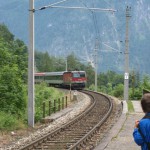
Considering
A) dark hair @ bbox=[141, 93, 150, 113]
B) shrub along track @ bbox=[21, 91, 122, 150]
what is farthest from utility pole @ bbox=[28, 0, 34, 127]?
dark hair @ bbox=[141, 93, 150, 113]

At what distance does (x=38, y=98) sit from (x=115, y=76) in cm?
11743

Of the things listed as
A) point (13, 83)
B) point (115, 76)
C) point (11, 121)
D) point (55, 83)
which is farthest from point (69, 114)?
point (115, 76)

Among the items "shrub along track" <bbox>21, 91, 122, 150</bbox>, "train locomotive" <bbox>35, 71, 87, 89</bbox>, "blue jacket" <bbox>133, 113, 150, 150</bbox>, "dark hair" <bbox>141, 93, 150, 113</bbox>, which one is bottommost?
"train locomotive" <bbox>35, 71, 87, 89</bbox>

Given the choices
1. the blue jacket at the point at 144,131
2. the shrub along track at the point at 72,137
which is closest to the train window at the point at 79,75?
the shrub along track at the point at 72,137

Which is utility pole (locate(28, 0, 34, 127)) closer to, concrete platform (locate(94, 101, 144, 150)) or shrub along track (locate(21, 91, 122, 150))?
shrub along track (locate(21, 91, 122, 150))

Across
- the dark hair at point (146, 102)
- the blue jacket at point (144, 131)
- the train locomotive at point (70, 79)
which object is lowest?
the train locomotive at point (70, 79)

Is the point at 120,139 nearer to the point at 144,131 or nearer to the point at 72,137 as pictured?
the point at 72,137

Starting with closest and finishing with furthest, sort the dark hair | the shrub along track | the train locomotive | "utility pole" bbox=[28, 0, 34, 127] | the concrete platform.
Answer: the dark hair → the concrete platform → the shrub along track → "utility pole" bbox=[28, 0, 34, 127] → the train locomotive

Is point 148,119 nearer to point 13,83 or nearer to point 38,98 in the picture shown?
point 13,83

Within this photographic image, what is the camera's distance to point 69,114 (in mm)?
27922

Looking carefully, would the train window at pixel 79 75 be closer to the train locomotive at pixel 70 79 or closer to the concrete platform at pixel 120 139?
the train locomotive at pixel 70 79

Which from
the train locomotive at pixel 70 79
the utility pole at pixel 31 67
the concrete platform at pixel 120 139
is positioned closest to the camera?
the concrete platform at pixel 120 139

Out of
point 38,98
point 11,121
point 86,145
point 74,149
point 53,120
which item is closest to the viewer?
point 74,149

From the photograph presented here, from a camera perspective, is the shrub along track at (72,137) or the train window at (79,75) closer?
the shrub along track at (72,137)
